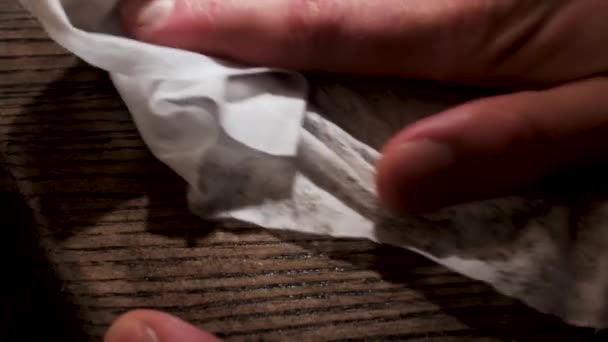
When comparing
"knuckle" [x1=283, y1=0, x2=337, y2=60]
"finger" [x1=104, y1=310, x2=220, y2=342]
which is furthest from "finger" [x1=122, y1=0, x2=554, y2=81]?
"finger" [x1=104, y1=310, x2=220, y2=342]

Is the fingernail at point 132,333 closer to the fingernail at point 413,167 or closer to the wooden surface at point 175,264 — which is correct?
the wooden surface at point 175,264

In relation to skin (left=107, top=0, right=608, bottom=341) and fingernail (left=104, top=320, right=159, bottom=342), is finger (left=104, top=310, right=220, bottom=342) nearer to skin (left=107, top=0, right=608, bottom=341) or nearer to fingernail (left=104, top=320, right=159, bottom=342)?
fingernail (left=104, top=320, right=159, bottom=342)

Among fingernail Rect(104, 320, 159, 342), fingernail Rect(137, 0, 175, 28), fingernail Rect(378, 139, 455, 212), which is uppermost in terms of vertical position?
fingernail Rect(378, 139, 455, 212)

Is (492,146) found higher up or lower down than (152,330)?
higher up

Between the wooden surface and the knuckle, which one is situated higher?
the knuckle

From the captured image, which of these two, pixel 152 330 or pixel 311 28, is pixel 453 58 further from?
pixel 152 330

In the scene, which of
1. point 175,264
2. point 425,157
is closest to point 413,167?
point 425,157

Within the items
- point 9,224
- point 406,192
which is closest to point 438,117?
point 406,192
